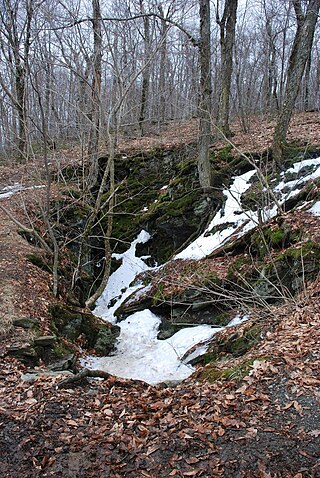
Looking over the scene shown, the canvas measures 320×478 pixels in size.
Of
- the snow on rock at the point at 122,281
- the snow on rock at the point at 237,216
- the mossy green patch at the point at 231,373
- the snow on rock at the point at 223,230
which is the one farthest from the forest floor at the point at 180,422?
the snow on rock at the point at 122,281

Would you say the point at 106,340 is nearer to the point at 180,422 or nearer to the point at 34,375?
the point at 34,375

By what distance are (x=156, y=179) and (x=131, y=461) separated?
10.9 m

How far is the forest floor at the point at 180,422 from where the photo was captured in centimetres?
299

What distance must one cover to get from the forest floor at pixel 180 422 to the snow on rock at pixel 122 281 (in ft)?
16.0

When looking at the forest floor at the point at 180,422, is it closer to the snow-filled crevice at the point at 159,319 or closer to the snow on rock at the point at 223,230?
the snow-filled crevice at the point at 159,319

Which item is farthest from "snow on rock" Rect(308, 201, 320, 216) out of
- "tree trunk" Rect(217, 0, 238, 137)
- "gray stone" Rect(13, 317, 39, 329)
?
"tree trunk" Rect(217, 0, 238, 137)

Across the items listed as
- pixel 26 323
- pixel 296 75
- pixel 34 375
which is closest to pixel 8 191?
pixel 26 323

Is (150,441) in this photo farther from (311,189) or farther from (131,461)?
(311,189)

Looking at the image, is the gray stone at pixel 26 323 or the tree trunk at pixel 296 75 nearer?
the gray stone at pixel 26 323

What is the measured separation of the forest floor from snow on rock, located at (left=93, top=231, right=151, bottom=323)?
4.87m

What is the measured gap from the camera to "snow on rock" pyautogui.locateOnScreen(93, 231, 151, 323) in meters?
9.83

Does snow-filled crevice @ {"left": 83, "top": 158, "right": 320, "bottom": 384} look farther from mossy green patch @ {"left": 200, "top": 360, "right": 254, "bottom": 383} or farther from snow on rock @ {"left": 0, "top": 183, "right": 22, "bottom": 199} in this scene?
snow on rock @ {"left": 0, "top": 183, "right": 22, "bottom": 199}

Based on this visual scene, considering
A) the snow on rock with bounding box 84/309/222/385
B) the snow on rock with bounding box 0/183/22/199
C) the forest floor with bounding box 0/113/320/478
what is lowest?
the snow on rock with bounding box 84/309/222/385

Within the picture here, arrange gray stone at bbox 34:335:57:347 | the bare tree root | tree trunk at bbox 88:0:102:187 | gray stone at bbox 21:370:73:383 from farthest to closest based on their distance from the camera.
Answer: tree trunk at bbox 88:0:102:187
gray stone at bbox 34:335:57:347
gray stone at bbox 21:370:73:383
the bare tree root
